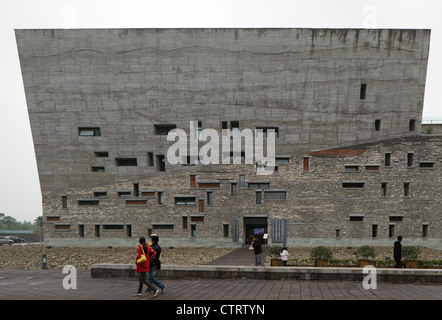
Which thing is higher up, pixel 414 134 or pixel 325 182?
pixel 414 134

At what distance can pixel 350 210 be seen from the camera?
30.5 m

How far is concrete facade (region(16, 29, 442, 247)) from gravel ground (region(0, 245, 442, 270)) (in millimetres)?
2451

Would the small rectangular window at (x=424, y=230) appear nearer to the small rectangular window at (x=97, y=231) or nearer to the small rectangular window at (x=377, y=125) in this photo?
the small rectangular window at (x=377, y=125)

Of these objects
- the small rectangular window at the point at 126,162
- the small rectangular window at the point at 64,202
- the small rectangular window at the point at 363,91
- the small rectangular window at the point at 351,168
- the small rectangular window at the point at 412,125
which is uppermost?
the small rectangular window at the point at 363,91

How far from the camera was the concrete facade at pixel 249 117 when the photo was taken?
30.2 metres

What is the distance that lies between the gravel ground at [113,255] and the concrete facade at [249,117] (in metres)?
2.45

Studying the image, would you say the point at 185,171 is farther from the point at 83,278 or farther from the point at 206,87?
the point at 83,278

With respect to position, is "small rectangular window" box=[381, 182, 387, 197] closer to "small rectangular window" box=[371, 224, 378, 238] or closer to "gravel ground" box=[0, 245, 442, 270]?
"small rectangular window" box=[371, 224, 378, 238]

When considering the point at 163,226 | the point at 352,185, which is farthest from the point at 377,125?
the point at 163,226

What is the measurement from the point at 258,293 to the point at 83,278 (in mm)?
8015

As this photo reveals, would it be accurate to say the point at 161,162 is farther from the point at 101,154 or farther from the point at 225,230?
the point at 225,230

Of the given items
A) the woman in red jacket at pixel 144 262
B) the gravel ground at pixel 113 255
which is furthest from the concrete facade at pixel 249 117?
the woman in red jacket at pixel 144 262

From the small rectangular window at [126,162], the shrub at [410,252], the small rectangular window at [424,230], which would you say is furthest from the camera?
the small rectangular window at [126,162]
